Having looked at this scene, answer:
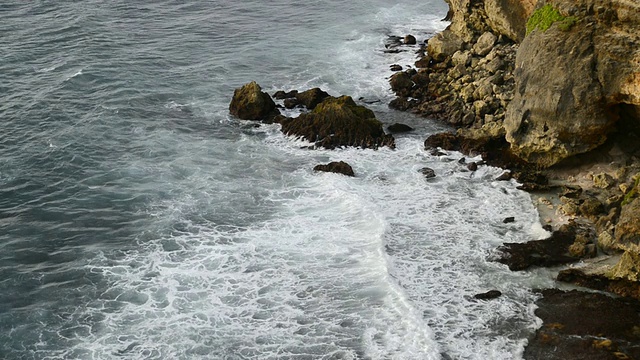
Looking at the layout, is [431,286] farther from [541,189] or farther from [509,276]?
[541,189]

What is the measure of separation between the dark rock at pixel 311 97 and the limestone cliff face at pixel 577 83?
1178 cm

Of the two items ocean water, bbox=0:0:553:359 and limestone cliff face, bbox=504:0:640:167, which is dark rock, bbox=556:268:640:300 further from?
limestone cliff face, bbox=504:0:640:167

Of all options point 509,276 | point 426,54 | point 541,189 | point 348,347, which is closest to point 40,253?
point 348,347

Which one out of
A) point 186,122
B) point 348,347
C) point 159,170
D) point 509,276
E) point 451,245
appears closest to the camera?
point 348,347

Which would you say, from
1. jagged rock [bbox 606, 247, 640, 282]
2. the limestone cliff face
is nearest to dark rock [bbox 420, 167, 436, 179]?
the limestone cliff face

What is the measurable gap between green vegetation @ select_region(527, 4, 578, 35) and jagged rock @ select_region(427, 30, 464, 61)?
10923 mm

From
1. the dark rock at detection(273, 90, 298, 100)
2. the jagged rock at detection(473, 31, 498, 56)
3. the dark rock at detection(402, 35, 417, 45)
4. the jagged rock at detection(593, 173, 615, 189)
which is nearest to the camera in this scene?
the jagged rock at detection(593, 173, 615, 189)

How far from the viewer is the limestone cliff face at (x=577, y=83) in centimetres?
2628

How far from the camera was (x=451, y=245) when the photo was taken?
988 inches

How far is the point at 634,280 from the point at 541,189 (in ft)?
23.5

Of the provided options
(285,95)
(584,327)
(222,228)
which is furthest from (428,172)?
(285,95)

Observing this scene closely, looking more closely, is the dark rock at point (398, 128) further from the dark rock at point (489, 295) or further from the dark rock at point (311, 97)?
the dark rock at point (489, 295)

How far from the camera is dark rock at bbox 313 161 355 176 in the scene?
101ft

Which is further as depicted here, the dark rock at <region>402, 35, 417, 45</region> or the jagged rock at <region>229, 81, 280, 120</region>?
the dark rock at <region>402, 35, 417, 45</region>
